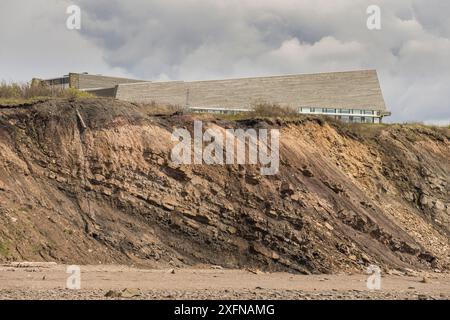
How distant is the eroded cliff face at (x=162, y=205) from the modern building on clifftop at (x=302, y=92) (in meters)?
18.2

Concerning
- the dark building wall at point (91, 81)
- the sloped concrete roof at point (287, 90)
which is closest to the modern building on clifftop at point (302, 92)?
the sloped concrete roof at point (287, 90)

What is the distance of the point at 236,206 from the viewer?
2866 cm

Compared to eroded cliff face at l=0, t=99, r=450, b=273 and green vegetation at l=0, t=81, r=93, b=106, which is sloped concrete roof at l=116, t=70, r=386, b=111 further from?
eroded cliff face at l=0, t=99, r=450, b=273

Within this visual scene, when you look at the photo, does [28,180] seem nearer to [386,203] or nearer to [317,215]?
[317,215]

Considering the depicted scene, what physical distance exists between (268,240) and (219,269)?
2495mm

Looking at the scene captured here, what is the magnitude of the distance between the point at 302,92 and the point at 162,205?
25770 mm

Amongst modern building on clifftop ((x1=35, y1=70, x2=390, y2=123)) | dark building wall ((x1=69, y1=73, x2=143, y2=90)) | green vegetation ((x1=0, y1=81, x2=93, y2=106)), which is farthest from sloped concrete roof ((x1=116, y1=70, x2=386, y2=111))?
green vegetation ((x1=0, y1=81, x2=93, y2=106))

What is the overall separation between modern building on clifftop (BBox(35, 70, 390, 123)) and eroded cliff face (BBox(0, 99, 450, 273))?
59.7 feet

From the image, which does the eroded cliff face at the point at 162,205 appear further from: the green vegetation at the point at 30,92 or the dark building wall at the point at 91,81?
the dark building wall at the point at 91,81

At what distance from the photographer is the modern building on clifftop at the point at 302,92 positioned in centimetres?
5044

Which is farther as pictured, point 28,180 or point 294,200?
point 294,200

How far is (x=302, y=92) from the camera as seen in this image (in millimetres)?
51438

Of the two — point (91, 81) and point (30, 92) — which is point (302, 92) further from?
point (30, 92)
